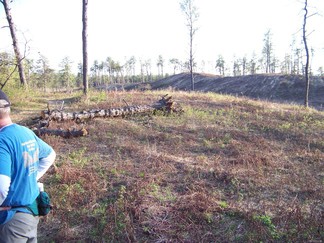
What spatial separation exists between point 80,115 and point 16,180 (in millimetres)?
7881

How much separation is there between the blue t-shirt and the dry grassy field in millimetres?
1829

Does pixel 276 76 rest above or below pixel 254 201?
above

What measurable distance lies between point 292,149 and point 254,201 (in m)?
4.10

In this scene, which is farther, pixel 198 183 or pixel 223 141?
pixel 223 141

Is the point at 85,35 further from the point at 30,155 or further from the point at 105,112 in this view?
the point at 30,155

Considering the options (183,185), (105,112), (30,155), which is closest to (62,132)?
(105,112)

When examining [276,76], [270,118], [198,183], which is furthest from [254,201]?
[276,76]

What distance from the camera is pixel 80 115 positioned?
989cm

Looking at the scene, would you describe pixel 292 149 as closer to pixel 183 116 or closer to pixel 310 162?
pixel 310 162

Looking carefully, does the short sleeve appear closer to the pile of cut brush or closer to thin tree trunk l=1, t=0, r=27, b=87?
the pile of cut brush

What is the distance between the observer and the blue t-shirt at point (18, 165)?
6.95 feet

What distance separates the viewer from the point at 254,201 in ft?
15.9

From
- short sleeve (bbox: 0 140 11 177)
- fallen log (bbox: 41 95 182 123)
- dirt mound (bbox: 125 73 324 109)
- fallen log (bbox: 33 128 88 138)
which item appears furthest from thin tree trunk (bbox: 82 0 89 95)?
dirt mound (bbox: 125 73 324 109)

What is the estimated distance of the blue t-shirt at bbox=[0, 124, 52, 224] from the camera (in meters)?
2.12
